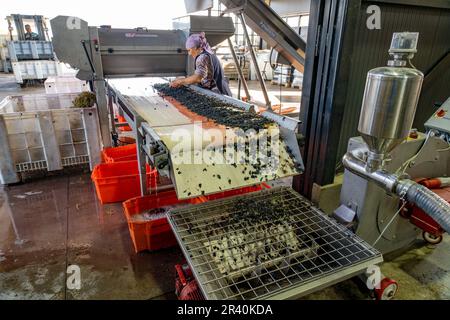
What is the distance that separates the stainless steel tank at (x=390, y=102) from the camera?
1.12 meters

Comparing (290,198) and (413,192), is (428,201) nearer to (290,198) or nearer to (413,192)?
(413,192)

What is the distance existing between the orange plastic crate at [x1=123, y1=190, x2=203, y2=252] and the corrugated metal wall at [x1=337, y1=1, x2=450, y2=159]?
1346mm

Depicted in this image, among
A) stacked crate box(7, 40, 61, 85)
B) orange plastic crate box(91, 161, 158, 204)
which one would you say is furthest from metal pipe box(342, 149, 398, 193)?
stacked crate box(7, 40, 61, 85)

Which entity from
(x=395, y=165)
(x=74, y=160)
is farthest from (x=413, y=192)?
(x=74, y=160)

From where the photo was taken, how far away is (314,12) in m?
1.92

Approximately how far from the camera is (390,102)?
44.9 inches

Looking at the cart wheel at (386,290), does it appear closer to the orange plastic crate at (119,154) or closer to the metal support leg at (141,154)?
the metal support leg at (141,154)

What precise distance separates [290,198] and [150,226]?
3.13 ft

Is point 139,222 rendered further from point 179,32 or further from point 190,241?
point 179,32

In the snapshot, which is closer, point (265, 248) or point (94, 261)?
point (265, 248)

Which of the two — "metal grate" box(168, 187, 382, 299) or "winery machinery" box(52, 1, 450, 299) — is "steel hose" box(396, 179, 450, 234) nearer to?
"winery machinery" box(52, 1, 450, 299)

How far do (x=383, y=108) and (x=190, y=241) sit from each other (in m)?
1.03
